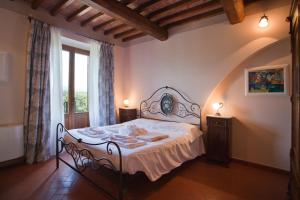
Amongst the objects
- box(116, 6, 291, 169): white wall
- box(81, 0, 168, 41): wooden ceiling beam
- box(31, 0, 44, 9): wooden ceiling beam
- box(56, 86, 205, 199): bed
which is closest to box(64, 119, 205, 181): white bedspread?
box(56, 86, 205, 199): bed

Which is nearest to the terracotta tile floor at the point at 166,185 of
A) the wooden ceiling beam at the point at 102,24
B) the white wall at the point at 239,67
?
the white wall at the point at 239,67

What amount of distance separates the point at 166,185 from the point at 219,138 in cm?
148

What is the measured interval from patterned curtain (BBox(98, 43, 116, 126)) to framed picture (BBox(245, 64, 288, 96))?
11.0 feet

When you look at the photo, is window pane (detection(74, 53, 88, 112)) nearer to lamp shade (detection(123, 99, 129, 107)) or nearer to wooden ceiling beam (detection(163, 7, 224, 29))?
lamp shade (detection(123, 99, 129, 107))

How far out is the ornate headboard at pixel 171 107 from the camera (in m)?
4.05

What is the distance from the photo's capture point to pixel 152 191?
98.1 inches

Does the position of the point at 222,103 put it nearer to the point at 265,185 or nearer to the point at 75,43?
the point at 265,185

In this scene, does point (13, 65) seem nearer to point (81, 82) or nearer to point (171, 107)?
point (81, 82)

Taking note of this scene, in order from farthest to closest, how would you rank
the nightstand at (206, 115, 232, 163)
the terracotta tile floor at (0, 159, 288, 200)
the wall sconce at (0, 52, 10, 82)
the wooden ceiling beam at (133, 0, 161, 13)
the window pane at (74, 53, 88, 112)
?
the window pane at (74, 53, 88, 112)
the nightstand at (206, 115, 232, 163)
the wooden ceiling beam at (133, 0, 161, 13)
the wall sconce at (0, 52, 10, 82)
the terracotta tile floor at (0, 159, 288, 200)

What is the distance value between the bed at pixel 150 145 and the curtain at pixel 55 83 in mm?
317

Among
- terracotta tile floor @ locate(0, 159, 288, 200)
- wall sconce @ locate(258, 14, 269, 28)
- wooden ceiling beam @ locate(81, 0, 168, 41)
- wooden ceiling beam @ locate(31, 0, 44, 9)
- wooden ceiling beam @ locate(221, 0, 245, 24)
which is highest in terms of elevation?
wooden ceiling beam @ locate(31, 0, 44, 9)

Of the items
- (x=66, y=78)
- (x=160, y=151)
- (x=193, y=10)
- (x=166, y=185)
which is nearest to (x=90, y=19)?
(x=66, y=78)

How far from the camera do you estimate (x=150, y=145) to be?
2.52 meters

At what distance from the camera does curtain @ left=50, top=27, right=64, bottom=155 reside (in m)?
3.77
